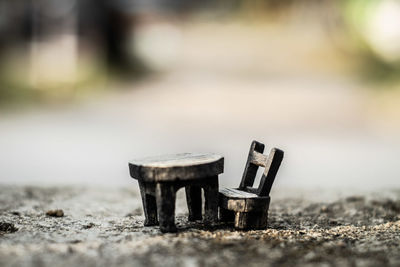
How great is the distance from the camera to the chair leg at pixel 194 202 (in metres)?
4.57

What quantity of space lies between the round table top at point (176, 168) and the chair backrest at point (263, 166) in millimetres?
317

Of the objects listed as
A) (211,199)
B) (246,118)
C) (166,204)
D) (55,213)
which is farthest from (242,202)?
(246,118)

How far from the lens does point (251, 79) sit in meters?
19.7

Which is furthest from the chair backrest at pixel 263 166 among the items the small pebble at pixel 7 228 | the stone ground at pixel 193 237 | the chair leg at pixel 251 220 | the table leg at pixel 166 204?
the small pebble at pixel 7 228

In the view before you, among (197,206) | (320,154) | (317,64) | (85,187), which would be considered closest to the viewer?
(197,206)

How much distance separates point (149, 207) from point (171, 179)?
0.44 metres

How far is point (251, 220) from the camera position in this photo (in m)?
4.38

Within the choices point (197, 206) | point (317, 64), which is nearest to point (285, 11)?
point (317, 64)

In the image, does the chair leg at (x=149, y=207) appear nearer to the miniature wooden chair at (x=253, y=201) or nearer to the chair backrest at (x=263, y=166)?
the miniature wooden chair at (x=253, y=201)

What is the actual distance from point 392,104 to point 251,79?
5.90 meters

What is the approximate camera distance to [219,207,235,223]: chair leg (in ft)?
14.9

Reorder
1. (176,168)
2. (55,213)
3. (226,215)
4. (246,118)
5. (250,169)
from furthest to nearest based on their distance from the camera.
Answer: (246,118), (55,213), (250,169), (226,215), (176,168)

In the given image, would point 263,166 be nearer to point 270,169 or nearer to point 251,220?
point 270,169

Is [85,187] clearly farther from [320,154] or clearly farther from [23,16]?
[23,16]
